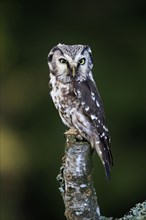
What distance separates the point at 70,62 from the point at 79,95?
267 millimetres

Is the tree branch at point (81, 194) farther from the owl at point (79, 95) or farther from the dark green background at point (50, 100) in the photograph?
the dark green background at point (50, 100)

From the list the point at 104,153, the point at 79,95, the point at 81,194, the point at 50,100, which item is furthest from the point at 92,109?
the point at 50,100

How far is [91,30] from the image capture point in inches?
421

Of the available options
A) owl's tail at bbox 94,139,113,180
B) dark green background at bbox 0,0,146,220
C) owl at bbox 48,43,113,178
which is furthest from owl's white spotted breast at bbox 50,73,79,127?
dark green background at bbox 0,0,146,220

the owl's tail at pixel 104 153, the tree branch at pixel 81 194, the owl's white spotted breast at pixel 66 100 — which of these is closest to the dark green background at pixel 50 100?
the owl's white spotted breast at pixel 66 100

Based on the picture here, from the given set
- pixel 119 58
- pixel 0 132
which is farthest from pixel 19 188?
pixel 119 58

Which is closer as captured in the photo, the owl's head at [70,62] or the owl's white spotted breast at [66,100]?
the owl's head at [70,62]

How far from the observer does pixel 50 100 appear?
10.3 metres

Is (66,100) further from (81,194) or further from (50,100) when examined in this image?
(50,100)

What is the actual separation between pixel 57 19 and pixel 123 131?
174 centimetres

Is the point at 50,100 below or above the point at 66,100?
above

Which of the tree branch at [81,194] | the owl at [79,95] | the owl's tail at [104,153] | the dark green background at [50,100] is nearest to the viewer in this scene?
the tree branch at [81,194]

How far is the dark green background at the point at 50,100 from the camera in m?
10.2

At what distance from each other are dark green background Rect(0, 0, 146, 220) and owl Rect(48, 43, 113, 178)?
420cm
